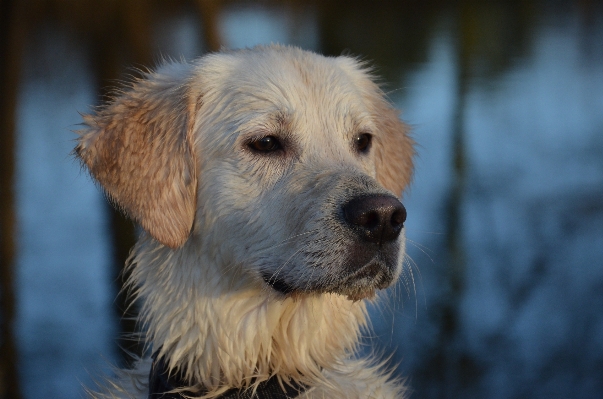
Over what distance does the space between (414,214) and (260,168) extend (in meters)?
6.46

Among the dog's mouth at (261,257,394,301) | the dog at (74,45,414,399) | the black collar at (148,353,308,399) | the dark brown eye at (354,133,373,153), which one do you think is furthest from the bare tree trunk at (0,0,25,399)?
the dog's mouth at (261,257,394,301)

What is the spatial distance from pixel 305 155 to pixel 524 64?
41.2 ft

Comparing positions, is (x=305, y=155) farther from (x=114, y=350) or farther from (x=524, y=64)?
(x=524, y=64)

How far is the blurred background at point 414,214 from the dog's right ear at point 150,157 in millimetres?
2720

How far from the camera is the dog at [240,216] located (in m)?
2.33

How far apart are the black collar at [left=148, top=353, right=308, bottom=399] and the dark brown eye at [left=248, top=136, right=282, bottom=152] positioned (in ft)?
2.83

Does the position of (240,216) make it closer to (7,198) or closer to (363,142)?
(363,142)

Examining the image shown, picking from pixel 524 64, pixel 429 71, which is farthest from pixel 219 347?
pixel 524 64

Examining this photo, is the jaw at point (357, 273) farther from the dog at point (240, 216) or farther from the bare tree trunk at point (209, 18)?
the bare tree trunk at point (209, 18)

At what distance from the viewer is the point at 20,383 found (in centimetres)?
688

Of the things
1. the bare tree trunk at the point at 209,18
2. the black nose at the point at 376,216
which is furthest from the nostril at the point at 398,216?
the bare tree trunk at the point at 209,18

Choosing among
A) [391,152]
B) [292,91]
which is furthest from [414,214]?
[292,91]

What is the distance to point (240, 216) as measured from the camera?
2.37m

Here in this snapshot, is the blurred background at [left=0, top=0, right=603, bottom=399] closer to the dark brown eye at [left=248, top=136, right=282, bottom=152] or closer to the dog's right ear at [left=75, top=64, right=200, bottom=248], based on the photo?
the dog's right ear at [left=75, top=64, right=200, bottom=248]
